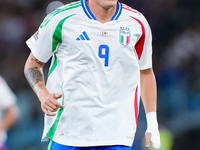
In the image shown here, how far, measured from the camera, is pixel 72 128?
2.39 meters


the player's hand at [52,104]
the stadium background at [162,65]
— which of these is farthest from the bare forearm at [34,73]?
the stadium background at [162,65]

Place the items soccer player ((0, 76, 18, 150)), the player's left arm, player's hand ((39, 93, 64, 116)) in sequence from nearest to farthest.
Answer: player's hand ((39, 93, 64, 116))
the player's left arm
soccer player ((0, 76, 18, 150))

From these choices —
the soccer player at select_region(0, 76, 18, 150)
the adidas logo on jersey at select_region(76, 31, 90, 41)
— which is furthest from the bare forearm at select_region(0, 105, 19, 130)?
the adidas logo on jersey at select_region(76, 31, 90, 41)

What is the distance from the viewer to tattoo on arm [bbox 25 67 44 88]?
253 cm

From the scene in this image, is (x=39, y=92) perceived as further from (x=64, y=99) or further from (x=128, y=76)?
(x=128, y=76)

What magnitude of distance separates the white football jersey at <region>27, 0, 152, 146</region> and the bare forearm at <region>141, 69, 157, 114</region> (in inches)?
8.4

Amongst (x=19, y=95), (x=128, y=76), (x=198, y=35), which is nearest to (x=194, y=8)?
(x=198, y=35)

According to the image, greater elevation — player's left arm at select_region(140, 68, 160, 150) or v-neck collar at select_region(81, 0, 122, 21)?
v-neck collar at select_region(81, 0, 122, 21)

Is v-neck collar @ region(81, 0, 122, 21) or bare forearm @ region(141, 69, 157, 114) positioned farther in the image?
bare forearm @ region(141, 69, 157, 114)

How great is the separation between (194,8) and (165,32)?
2.11 ft

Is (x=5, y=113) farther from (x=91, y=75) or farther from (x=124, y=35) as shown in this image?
(x=124, y=35)

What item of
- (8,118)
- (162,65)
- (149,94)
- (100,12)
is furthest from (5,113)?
(162,65)

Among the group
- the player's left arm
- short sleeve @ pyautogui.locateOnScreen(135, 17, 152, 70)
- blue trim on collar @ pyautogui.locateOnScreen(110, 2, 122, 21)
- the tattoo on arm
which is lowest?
the player's left arm

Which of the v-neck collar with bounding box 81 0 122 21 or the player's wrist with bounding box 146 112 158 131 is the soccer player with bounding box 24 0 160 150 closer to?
Result: the v-neck collar with bounding box 81 0 122 21
